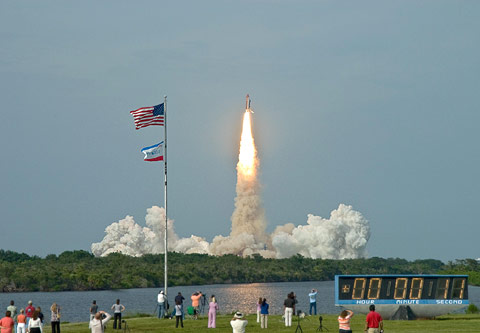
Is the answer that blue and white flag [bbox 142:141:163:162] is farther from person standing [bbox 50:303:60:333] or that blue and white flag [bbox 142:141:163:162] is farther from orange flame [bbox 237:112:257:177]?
orange flame [bbox 237:112:257:177]

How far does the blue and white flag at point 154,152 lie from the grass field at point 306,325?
9.75 metres

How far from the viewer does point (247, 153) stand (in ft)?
437

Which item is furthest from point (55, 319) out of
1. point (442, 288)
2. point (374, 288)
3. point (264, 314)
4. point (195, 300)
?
point (442, 288)

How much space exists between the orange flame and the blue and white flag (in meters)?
59.7

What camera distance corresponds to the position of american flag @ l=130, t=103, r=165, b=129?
62875 millimetres

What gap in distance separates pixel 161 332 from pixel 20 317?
29.0 ft

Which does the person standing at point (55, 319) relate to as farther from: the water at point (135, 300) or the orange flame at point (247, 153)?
the orange flame at point (247, 153)

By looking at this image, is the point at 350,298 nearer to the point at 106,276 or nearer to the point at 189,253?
the point at 106,276

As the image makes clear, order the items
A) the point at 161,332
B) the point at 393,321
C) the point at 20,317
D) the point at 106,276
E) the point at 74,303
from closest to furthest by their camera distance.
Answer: the point at 20,317 → the point at 161,332 → the point at 393,321 → the point at 74,303 → the point at 106,276

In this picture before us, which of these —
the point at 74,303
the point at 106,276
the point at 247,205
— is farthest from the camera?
the point at 247,205

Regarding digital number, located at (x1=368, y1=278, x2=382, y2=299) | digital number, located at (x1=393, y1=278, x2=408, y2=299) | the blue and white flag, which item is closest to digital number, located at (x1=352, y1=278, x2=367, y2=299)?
digital number, located at (x1=368, y1=278, x2=382, y2=299)

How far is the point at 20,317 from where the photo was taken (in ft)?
142

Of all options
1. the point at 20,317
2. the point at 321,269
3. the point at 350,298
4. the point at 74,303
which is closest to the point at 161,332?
the point at 20,317

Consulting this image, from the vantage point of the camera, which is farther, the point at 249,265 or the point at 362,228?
the point at 362,228
